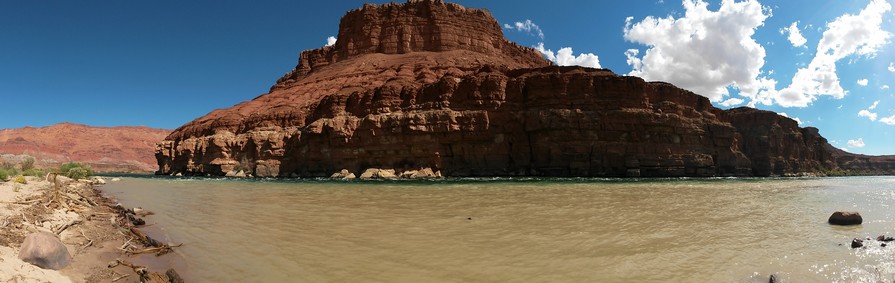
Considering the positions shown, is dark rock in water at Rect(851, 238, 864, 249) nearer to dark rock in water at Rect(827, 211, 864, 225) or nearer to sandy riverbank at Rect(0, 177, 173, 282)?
dark rock in water at Rect(827, 211, 864, 225)

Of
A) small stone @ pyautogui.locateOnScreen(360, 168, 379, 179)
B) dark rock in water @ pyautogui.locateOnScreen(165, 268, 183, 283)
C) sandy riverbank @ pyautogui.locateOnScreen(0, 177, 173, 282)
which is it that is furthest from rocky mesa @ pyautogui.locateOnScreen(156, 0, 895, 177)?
dark rock in water @ pyautogui.locateOnScreen(165, 268, 183, 283)

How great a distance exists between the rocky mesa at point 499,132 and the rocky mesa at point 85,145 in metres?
88.1

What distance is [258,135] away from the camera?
57.2m

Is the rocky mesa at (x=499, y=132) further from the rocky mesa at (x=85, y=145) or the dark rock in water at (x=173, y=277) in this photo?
the rocky mesa at (x=85, y=145)

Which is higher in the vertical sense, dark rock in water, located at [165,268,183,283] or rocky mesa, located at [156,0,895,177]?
rocky mesa, located at [156,0,895,177]

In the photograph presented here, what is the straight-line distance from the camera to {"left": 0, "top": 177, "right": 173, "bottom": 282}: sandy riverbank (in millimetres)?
4434

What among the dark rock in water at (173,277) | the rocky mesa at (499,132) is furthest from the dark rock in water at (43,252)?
the rocky mesa at (499,132)

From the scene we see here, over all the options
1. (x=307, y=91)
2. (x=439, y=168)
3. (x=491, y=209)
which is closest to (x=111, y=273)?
(x=491, y=209)

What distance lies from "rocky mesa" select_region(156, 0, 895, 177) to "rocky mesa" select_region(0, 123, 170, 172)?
3469 inches

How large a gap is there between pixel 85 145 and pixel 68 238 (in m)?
184

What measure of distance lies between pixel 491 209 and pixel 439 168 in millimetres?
32684

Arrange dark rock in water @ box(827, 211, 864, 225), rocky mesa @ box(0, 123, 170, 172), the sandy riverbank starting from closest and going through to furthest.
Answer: the sandy riverbank < dark rock in water @ box(827, 211, 864, 225) < rocky mesa @ box(0, 123, 170, 172)

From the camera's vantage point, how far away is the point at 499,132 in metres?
45.9

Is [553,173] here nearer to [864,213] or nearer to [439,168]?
[439,168]
